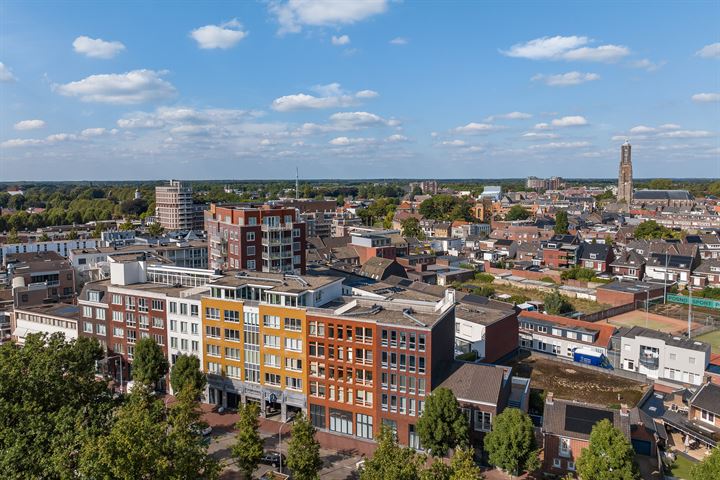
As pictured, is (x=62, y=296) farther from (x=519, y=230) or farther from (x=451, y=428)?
(x=519, y=230)

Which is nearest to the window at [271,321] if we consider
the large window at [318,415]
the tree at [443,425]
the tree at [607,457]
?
the large window at [318,415]

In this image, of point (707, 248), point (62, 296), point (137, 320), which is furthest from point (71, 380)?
point (707, 248)

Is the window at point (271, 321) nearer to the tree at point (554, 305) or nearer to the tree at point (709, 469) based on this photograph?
the tree at point (709, 469)

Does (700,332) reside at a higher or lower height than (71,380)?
lower

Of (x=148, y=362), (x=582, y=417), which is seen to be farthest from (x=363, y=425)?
(x=148, y=362)

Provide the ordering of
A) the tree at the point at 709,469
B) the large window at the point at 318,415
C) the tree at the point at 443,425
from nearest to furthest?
the tree at the point at 709,469 < the tree at the point at 443,425 < the large window at the point at 318,415
